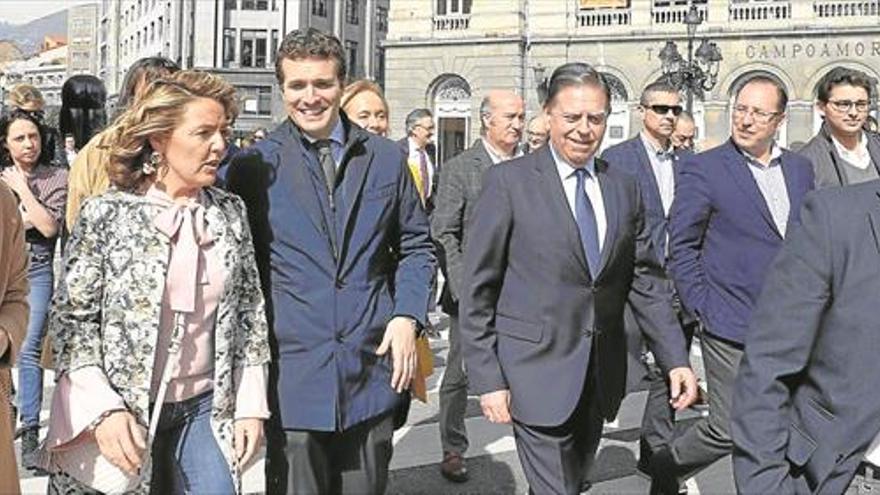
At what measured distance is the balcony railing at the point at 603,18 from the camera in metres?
35.9

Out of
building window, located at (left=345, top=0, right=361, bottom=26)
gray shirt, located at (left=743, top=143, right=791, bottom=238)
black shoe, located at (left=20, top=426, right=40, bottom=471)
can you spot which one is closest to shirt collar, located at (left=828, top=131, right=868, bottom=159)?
gray shirt, located at (left=743, top=143, right=791, bottom=238)

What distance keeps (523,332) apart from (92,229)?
1.69 m

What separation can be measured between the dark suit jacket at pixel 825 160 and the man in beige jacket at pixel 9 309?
4039 millimetres

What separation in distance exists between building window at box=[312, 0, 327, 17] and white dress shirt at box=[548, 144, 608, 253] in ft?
200

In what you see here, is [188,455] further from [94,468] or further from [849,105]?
[849,105]

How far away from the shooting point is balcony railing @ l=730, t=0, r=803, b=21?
110 ft

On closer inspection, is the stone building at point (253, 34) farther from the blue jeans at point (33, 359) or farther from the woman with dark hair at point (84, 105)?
the woman with dark hair at point (84, 105)

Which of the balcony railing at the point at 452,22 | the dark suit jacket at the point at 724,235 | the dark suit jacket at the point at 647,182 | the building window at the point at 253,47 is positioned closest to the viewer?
the dark suit jacket at the point at 724,235

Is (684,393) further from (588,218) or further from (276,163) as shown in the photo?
(276,163)

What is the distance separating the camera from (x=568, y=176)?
4.14 meters

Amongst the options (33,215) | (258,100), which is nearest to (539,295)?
(33,215)

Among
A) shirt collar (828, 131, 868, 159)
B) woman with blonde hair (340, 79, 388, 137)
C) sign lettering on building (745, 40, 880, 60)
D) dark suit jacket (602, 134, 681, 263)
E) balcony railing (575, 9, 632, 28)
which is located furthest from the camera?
balcony railing (575, 9, 632, 28)

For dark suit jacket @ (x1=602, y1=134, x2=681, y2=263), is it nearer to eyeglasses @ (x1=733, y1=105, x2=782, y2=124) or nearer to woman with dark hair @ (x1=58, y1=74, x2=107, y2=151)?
eyeglasses @ (x1=733, y1=105, x2=782, y2=124)

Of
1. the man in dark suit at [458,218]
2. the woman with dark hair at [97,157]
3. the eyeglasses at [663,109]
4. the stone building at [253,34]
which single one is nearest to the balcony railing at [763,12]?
the stone building at [253,34]
